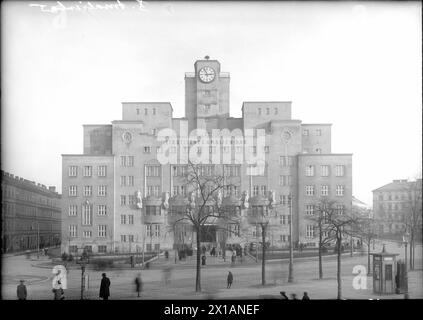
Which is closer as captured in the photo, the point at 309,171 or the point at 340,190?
the point at 340,190

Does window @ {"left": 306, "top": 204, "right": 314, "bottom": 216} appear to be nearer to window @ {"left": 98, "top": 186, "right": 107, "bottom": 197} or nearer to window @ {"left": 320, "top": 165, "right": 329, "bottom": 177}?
window @ {"left": 320, "top": 165, "right": 329, "bottom": 177}

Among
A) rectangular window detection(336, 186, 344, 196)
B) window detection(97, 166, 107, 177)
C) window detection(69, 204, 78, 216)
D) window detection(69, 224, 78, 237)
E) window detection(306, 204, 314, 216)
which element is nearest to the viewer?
window detection(69, 204, 78, 216)

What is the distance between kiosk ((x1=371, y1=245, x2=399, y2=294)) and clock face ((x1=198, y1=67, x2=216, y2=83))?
10.6 m

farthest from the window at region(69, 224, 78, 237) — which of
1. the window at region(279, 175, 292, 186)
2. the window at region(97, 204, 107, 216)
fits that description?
the window at region(279, 175, 292, 186)

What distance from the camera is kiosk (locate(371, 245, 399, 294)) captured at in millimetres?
14711

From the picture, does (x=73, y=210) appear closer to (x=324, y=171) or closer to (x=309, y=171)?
(x=309, y=171)

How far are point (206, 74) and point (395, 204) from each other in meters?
10.7

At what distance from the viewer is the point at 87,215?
29672mm

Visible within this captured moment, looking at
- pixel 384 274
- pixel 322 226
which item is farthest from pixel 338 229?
pixel 322 226

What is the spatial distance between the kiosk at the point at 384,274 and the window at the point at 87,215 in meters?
18.8

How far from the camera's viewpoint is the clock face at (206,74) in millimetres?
21008
